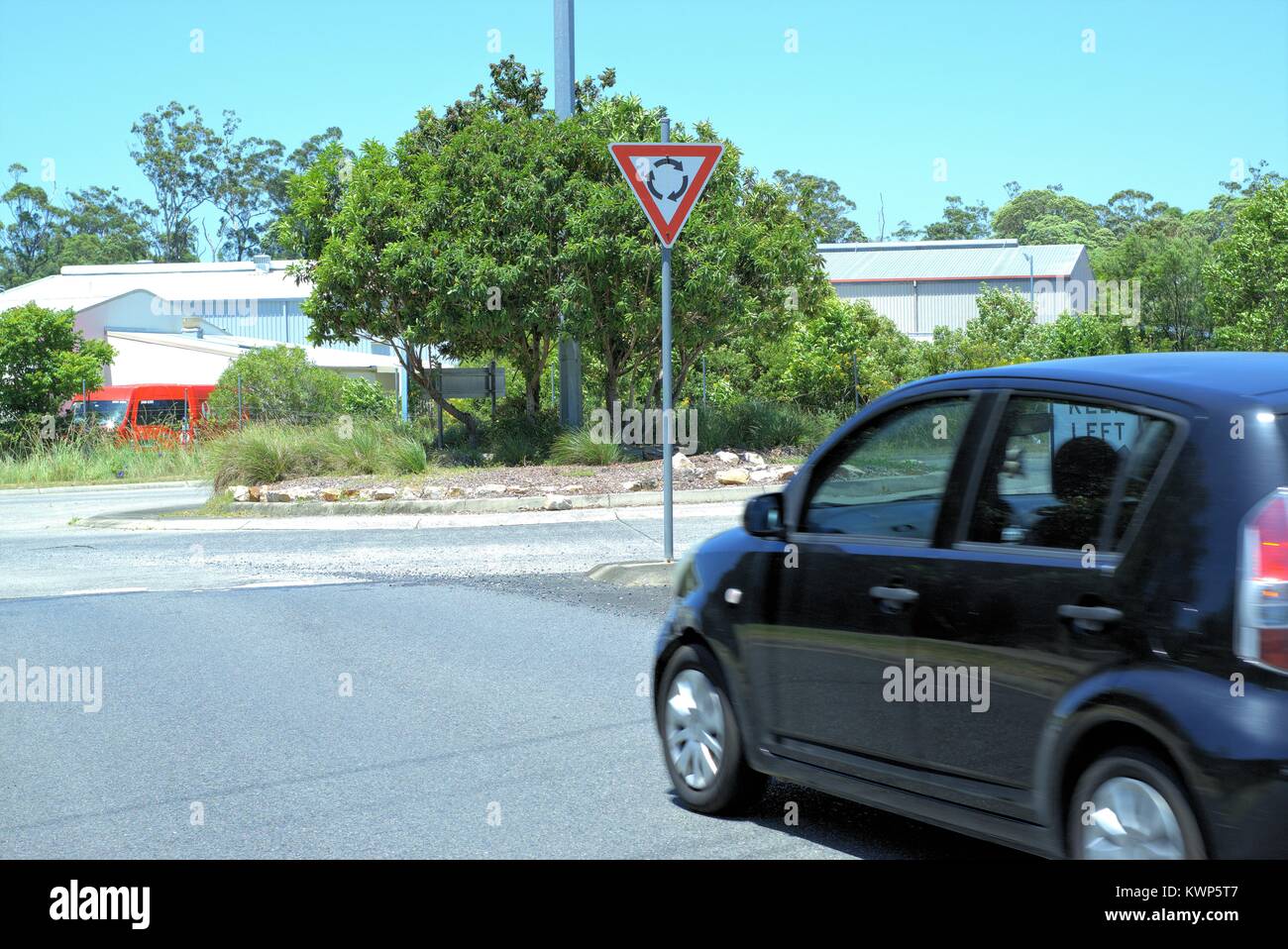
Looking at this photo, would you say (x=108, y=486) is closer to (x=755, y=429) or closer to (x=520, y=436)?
(x=520, y=436)

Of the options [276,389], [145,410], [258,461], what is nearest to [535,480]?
[258,461]

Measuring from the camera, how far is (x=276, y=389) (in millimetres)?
32438

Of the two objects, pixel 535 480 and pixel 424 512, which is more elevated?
pixel 535 480

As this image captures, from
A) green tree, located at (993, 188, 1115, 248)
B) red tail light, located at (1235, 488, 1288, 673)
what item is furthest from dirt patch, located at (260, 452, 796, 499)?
green tree, located at (993, 188, 1115, 248)

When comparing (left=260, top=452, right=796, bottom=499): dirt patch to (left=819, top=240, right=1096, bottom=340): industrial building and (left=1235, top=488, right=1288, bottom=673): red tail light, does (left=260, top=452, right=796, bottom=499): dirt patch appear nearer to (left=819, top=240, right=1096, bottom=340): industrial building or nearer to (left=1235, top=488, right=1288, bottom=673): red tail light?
(left=1235, top=488, right=1288, bottom=673): red tail light

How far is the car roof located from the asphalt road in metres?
1.73

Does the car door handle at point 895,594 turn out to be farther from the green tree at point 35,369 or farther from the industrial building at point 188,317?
the green tree at point 35,369

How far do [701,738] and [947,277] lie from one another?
8580 cm

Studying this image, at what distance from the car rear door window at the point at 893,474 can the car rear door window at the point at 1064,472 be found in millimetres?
199

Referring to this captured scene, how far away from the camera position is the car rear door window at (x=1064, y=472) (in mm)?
3938

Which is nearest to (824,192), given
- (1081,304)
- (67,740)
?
(1081,304)
